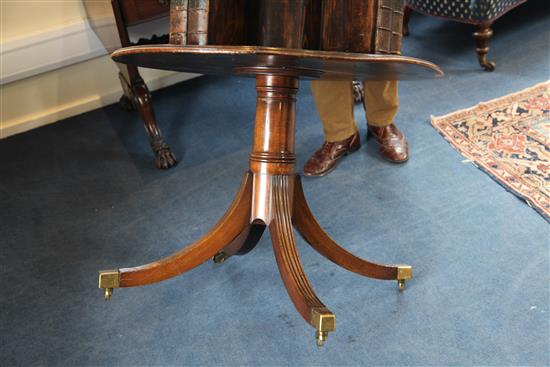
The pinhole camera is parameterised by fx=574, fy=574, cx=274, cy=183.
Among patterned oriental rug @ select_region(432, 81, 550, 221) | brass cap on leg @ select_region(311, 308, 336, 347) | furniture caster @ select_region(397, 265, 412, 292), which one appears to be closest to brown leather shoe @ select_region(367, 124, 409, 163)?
patterned oriental rug @ select_region(432, 81, 550, 221)

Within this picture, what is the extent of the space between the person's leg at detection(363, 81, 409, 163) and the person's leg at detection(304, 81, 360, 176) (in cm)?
8

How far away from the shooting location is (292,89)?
1.24 m

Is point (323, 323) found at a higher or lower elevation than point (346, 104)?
lower

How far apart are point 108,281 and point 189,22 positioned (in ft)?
2.26

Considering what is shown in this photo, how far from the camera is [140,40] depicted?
208cm

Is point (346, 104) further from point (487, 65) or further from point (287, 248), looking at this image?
point (487, 65)

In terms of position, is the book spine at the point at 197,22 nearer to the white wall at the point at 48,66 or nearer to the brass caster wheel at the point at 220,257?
the brass caster wheel at the point at 220,257

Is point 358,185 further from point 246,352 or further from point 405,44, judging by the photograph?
point 405,44

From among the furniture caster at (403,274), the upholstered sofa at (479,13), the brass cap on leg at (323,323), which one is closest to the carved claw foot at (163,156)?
the furniture caster at (403,274)

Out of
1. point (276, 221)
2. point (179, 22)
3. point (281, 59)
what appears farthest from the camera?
point (276, 221)

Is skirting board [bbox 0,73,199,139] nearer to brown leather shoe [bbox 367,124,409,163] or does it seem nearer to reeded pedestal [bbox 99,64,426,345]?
brown leather shoe [bbox 367,124,409,163]

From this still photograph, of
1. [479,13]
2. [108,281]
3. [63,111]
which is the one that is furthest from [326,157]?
[63,111]

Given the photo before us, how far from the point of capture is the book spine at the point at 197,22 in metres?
1.00

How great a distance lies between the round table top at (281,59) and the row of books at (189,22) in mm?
37
